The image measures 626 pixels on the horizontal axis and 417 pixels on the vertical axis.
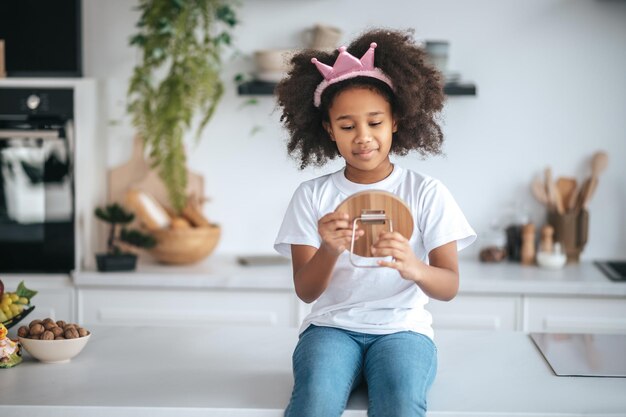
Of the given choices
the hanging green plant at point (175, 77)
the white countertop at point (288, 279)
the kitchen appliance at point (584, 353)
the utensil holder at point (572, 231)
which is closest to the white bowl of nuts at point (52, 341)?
the kitchen appliance at point (584, 353)

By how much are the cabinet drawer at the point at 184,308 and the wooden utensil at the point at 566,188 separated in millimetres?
1186

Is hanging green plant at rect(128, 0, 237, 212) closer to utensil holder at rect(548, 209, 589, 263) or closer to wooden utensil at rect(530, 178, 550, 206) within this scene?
wooden utensil at rect(530, 178, 550, 206)

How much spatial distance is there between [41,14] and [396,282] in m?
1.97

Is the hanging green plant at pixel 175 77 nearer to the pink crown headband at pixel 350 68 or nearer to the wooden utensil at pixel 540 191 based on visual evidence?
the wooden utensil at pixel 540 191

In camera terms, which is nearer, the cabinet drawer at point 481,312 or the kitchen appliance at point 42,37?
the cabinet drawer at point 481,312

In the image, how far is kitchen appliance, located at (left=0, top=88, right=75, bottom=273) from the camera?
3.21 m

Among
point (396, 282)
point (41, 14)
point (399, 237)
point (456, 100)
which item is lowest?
point (396, 282)

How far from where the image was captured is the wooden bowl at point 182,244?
3.28 meters

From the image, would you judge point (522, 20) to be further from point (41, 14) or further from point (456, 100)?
point (41, 14)

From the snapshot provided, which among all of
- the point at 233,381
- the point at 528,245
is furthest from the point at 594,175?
the point at 233,381

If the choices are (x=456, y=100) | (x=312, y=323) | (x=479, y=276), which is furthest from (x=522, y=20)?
(x=312, y=323)

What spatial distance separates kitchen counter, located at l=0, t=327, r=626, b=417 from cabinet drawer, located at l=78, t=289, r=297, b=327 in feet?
3.17

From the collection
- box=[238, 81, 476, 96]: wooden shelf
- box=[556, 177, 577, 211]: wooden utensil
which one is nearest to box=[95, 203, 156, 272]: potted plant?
box=[238, 81, 476, 96]: wooden shelf

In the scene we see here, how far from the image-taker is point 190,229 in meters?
3.31
